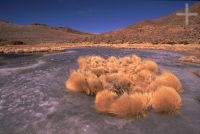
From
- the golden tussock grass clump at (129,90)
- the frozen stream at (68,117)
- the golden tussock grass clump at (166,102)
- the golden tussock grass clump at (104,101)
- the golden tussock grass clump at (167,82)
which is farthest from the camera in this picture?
the golden tussock grass clump at (167,82)

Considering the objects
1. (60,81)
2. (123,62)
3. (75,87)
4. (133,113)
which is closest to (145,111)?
(133,113)

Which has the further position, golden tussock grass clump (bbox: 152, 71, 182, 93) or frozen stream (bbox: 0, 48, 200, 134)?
golden tussock grass clump (bbox: 152, 71, 182, 93)

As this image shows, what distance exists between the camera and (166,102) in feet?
32.9

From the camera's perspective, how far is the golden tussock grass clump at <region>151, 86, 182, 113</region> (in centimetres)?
1005

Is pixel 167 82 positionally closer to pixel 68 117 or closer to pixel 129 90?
pixel 129 90

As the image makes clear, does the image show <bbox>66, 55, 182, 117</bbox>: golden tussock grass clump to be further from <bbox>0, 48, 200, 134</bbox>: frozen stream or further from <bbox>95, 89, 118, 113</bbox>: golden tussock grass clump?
<bbox>0, 48, 200, 134</bbox>: frozen stream

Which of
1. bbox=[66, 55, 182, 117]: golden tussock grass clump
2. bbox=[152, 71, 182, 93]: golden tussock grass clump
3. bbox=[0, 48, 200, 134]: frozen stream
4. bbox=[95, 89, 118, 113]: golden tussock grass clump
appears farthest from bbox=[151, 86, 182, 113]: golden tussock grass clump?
bbox=[152, 71, 182, 93]: golden tussock grass clump

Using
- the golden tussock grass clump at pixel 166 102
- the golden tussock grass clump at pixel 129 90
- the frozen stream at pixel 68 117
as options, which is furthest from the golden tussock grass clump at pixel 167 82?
the golden tussock grass clump at pixel 166 102

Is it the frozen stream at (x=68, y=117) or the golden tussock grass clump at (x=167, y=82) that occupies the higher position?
the golden tussock grass clump at (x=167, y=82)

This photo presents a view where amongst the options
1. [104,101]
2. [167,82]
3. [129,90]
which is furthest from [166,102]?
[167,82]

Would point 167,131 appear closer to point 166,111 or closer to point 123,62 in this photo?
point 166,111

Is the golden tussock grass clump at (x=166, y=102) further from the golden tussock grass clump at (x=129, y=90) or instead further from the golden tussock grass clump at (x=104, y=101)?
the golden tussock grass clump at (x=104, y=101)

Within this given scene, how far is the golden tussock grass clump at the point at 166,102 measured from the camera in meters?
10.0

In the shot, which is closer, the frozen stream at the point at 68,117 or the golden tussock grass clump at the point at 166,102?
the frozen stream at the point at 68,117
